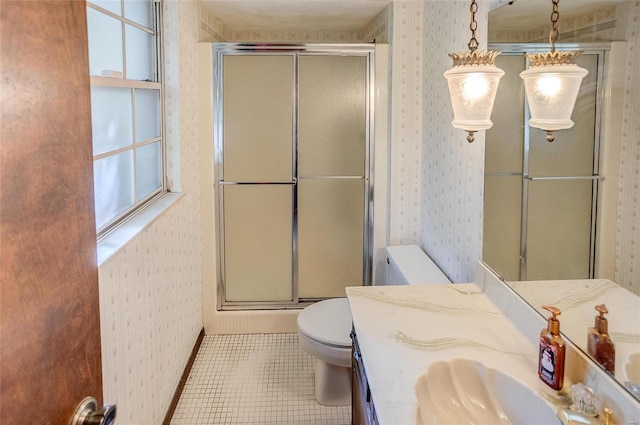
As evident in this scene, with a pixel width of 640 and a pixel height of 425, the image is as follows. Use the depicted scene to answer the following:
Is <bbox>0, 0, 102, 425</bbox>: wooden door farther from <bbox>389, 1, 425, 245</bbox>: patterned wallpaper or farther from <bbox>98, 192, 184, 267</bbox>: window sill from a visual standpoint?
<bbox>389, 1, 425, 245</bbox>: patterned wallpaper

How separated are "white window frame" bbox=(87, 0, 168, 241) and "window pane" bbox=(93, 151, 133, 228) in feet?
0.07

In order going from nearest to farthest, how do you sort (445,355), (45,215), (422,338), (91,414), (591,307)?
(45,215), (91,414), (591,307), (445,355), (422,338)

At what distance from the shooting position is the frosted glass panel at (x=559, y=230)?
4.63 ft

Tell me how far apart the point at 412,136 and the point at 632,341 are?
2.19m

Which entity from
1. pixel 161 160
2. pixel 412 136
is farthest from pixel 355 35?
pixel 161 160

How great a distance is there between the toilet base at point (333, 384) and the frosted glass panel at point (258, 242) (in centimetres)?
94


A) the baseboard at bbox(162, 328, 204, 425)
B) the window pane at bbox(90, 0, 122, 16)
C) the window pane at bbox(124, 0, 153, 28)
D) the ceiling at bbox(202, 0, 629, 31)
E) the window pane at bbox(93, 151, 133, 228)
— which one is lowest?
the baseboard at bbox(162, 328, 204, 425)

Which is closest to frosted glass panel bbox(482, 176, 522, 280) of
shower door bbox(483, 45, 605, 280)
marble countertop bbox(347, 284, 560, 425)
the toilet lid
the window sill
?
shower door bbox(483, 45, 605, 280)

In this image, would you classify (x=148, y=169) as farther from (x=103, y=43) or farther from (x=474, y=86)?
(x=474, y=86)

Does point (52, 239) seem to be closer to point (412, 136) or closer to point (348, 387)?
point (348, 387)

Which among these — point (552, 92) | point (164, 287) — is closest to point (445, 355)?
point (552, 92)

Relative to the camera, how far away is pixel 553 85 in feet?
4.90

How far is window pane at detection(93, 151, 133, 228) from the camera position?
1.91 m

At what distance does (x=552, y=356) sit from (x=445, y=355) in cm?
29
